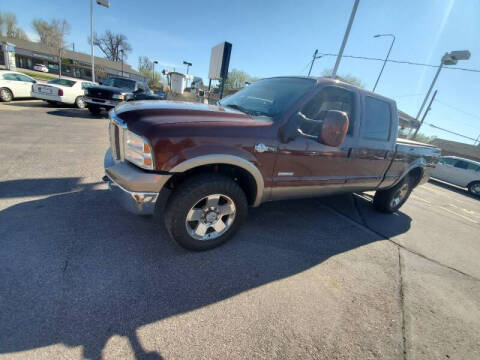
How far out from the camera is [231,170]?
2373 mm

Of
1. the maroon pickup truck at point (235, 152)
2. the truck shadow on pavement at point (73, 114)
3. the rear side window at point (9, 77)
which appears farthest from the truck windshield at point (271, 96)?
the rear side window at point (9, 77)

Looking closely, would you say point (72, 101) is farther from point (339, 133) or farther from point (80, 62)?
point (80, 62)

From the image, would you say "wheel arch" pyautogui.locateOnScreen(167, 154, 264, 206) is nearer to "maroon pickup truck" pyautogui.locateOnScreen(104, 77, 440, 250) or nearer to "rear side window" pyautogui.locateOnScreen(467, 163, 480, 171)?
"maroon pickup truck" pyautogui.locateOnScreen(104, 77, 440, 250)

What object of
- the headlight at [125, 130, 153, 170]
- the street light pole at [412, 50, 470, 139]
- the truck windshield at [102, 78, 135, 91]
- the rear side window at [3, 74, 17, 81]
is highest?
the street light pole at [412, 50, 470, 139]

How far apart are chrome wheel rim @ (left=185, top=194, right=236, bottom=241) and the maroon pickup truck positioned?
11 mm

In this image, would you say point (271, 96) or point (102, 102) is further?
point (102, 102)

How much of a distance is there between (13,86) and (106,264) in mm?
12308

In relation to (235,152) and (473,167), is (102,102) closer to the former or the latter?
(235,152)

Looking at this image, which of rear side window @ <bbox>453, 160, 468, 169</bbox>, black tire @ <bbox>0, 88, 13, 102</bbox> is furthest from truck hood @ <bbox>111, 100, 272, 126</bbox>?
rear side window @ <bbox>453, 160, 468, 169</bbox>

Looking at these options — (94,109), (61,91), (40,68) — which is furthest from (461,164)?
(40,68)

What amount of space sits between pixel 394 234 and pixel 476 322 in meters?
1.64

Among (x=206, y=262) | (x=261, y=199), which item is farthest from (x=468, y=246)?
(x=206, y=262)

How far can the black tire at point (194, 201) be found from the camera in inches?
80.7

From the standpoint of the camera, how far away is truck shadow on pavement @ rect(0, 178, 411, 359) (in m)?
1.52
